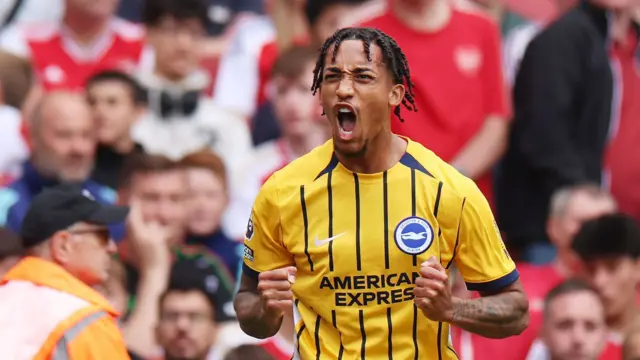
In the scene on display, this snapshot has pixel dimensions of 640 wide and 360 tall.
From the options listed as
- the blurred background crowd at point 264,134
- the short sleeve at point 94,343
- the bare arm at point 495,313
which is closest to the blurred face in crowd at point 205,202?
the blurred background crowd at point 264,134

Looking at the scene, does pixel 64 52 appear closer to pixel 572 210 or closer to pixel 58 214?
pixel 58 214

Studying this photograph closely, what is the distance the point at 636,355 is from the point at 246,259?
3129 mm

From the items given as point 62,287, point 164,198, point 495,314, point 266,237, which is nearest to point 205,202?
point 164,198

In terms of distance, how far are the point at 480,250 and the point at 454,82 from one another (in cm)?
319

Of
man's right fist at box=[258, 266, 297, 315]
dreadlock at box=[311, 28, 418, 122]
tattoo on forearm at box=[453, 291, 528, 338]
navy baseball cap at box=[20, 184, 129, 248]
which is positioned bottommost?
tattoo on forearm at box=[453, 291, 528, 338]

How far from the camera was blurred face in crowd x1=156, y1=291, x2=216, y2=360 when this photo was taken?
6645mm

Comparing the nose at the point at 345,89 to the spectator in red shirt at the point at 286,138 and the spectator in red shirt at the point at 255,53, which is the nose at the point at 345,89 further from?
the spectator in red shirt at the point at 255,53

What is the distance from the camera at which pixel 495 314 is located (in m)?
4.18

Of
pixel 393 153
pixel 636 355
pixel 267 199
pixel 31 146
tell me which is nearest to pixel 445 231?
pixel 393 153

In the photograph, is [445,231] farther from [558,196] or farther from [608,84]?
[608,84]

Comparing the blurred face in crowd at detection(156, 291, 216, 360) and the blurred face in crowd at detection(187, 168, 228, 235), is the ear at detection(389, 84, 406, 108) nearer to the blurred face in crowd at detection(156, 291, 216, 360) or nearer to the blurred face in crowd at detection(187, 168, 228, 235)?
the blurred face in crowd at detection(156, 291, 216, 360)

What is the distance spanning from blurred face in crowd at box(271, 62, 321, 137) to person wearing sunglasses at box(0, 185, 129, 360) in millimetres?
2010

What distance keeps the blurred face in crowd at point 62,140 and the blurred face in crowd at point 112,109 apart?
0.72 feet

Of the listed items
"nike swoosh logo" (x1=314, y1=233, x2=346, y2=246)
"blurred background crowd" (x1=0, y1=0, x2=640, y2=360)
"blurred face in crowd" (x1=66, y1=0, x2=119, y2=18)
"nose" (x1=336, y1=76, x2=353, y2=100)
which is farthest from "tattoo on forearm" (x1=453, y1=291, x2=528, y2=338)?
"blurred face in crowd" (x1=66, y1=0, x2=119, y2=18)
